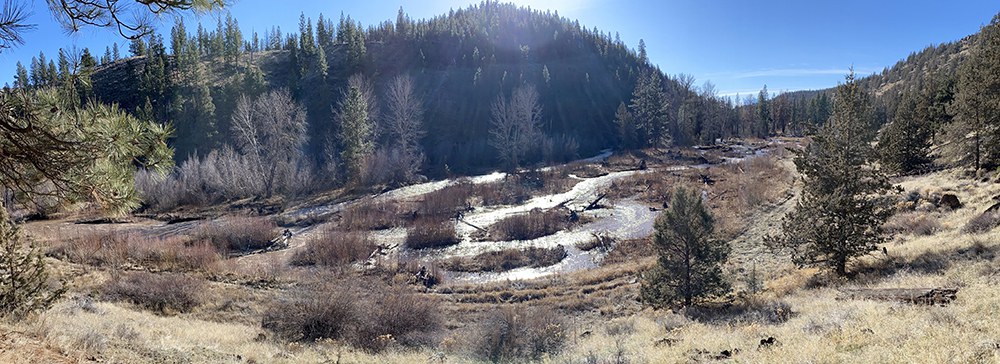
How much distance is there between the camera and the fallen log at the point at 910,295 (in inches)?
363

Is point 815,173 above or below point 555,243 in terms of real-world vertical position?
above

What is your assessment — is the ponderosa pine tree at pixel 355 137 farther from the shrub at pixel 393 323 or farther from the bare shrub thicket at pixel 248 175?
the shrub at pixel 393 323

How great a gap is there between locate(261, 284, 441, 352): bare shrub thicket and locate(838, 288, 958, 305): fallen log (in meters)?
11.2

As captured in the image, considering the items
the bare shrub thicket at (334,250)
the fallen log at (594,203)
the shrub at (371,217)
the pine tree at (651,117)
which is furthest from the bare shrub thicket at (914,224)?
the pine tree at (651,117)

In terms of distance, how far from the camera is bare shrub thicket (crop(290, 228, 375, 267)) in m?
25.0

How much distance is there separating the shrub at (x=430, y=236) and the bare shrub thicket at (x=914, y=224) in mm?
21872

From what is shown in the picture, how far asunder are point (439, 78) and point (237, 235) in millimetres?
60433

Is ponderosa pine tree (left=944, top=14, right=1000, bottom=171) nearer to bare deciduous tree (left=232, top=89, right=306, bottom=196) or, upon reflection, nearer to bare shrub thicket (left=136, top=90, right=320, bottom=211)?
bare shrub thicket (left=136, top=90, right=320, bottom=211)

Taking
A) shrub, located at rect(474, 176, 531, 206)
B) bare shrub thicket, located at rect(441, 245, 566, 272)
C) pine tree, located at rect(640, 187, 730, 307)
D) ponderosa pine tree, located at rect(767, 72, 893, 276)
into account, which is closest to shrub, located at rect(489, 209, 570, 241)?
bare shrub thicket, located at rect(441, 245, 566, 272)

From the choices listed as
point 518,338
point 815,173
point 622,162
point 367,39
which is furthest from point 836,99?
point 367,39

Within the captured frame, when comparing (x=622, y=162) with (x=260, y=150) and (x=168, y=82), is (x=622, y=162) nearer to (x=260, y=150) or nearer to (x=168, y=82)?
(x=260, y=150)

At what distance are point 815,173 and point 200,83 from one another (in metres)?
79.0

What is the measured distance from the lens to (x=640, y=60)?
117000 mm

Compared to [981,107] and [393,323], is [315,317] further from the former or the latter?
[981,107]
